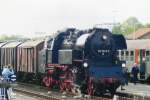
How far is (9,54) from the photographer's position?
34.8 metres

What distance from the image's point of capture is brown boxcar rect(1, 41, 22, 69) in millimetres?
33612

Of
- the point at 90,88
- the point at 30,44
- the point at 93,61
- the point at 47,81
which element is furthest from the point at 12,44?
the point at 93,61

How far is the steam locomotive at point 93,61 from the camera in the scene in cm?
2259

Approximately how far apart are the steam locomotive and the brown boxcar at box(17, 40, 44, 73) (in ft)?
15.4

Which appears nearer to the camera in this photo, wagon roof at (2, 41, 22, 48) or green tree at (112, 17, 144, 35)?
wagon roof at (2, 41, 22, 48)

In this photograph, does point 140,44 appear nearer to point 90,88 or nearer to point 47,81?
point 47,81

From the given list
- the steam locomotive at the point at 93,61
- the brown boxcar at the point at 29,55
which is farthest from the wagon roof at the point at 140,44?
the steam locomotive at the point at 93,61

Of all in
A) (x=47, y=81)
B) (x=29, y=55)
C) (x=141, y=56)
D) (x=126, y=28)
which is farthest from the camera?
(x=126, y=28)

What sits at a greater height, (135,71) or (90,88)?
(135,71)

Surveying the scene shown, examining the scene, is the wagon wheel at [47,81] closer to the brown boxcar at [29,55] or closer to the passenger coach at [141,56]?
the brown boxcar at [29,55]

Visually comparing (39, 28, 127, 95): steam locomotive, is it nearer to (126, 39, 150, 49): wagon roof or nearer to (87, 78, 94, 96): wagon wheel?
(87, 78, 94, 96): wagon wheel

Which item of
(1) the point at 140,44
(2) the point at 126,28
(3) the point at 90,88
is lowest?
(3) the point at 90,88

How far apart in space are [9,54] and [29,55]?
4.60 meters

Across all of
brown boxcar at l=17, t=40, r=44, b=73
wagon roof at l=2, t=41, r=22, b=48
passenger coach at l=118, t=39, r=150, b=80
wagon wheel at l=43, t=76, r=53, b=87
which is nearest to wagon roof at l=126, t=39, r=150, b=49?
passenger coach at l=118, t=39, r=150, b=80
